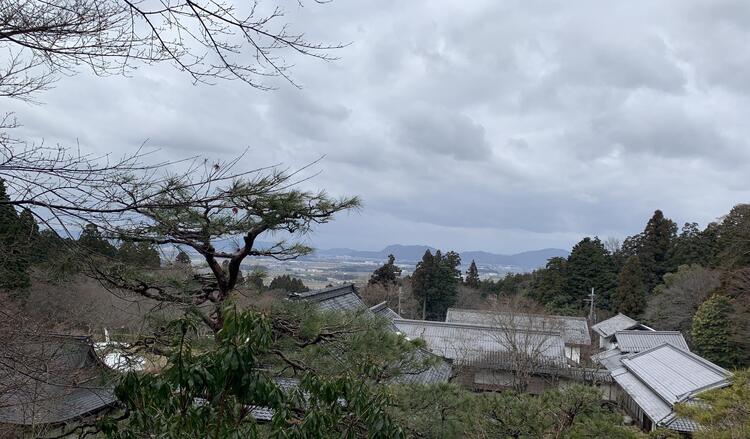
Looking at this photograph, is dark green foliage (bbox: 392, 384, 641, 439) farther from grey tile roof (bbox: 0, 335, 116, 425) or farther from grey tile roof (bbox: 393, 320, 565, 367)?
grey tile roof (bbox: 393, 320, 565, 367)

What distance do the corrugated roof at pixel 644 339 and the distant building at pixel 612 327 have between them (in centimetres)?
205

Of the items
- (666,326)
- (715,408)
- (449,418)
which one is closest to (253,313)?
(449,418)

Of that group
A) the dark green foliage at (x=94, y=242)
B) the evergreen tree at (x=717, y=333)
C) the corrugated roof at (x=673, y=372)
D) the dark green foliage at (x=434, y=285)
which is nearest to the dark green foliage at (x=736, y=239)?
the evergreen tree at (x=717, y=333)

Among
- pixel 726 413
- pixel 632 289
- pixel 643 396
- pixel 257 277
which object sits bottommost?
pixel 643 396

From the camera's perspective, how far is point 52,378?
3.99m

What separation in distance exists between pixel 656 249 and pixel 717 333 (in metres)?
13.4

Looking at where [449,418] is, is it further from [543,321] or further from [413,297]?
[413,297]

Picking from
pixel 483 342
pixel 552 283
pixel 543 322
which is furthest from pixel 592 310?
pixel 543 322

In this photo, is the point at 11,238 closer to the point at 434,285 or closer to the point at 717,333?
the point at 717,333

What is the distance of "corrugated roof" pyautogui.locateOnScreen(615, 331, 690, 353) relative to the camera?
1936cm

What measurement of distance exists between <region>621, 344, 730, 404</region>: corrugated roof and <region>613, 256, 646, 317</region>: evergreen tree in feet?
38.6

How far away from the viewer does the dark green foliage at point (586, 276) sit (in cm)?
2853

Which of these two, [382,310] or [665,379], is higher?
[382,310]

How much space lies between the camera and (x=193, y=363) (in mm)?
2266
